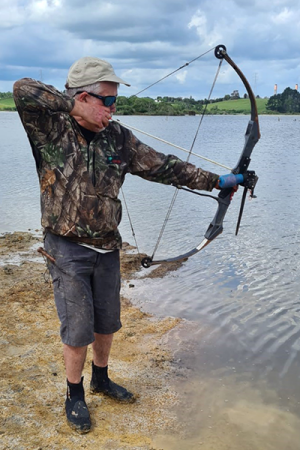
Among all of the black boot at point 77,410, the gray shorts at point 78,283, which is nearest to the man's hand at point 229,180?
the gray shorts at point 78,283

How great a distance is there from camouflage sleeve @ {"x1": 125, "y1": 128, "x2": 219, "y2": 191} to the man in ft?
0.06

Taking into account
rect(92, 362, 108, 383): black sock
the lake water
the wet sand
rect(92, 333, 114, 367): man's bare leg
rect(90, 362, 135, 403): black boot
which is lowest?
the lake water

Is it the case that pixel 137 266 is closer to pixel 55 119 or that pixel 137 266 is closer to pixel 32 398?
pixel 32 398

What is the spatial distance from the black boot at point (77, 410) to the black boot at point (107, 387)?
286 millimetres

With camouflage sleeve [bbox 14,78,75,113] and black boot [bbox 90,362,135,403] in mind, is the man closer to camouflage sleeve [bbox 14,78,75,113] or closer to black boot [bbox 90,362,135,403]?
camouflage sleeve [bbox 14,78,75,113]

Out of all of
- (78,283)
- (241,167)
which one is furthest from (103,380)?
(241,167)

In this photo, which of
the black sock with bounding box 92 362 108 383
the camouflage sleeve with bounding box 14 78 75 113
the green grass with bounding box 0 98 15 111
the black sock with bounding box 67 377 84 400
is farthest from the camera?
the green grass with bounding box 0 98 15 111

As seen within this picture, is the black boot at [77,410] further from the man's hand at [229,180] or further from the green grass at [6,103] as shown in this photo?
the green grass at [6,103]

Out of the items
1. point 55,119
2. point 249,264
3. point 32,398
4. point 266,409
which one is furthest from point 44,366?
point 249,264

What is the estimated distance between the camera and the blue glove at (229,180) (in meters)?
4.00

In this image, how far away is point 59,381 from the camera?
4.28 metres

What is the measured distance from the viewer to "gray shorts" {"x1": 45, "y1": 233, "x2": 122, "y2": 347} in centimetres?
349

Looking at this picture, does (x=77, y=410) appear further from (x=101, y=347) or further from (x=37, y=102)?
→ (x=37, y=102)

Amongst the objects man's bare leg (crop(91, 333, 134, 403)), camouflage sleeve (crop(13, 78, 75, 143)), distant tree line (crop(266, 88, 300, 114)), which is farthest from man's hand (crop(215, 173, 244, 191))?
distant tree line (crop(266, 88, 300, 114))
